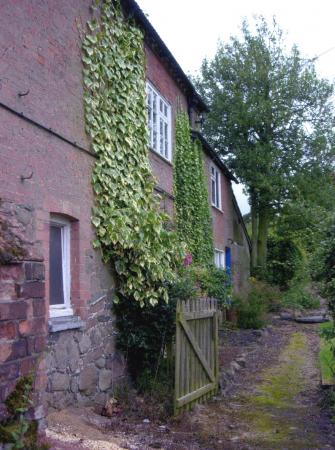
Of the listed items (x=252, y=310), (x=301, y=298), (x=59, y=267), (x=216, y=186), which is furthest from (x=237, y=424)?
(x=301, y=298)

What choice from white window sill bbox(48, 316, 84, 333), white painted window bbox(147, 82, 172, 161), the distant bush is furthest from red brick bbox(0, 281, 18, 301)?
the distant bush

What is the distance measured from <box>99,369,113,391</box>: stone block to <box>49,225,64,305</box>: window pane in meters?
1.34

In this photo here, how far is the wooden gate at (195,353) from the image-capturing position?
295 inches

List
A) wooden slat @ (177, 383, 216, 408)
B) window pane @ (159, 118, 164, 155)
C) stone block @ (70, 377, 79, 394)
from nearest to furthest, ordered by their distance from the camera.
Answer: stone block @ (70, 377, 79, 394) < wooden slat @ (177, 383, 216, 408) < window pane @ (159, 118, 164, 155)

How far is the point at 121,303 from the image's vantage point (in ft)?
27.0

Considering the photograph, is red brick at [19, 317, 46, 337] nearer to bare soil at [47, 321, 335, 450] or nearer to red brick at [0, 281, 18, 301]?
red brick at [0, 281, 18, 301]

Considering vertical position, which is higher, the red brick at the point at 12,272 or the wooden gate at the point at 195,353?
the red brick at the point at 12,272

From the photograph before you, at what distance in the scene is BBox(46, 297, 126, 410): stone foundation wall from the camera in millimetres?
6277

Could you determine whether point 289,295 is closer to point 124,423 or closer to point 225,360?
point 225,360

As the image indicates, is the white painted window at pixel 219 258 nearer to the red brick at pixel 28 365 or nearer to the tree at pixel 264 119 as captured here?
the tree at pixel 264 119

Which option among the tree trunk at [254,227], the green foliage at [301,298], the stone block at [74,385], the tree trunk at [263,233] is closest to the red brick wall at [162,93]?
the stone block at [74,385]

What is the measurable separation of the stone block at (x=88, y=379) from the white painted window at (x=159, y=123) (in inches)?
207

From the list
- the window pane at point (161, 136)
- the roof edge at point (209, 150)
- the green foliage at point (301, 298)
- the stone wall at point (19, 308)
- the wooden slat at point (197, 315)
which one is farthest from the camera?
the green foliage at point (301, 298)

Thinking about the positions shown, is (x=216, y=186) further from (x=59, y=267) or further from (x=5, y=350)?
(x=5, y=350)
